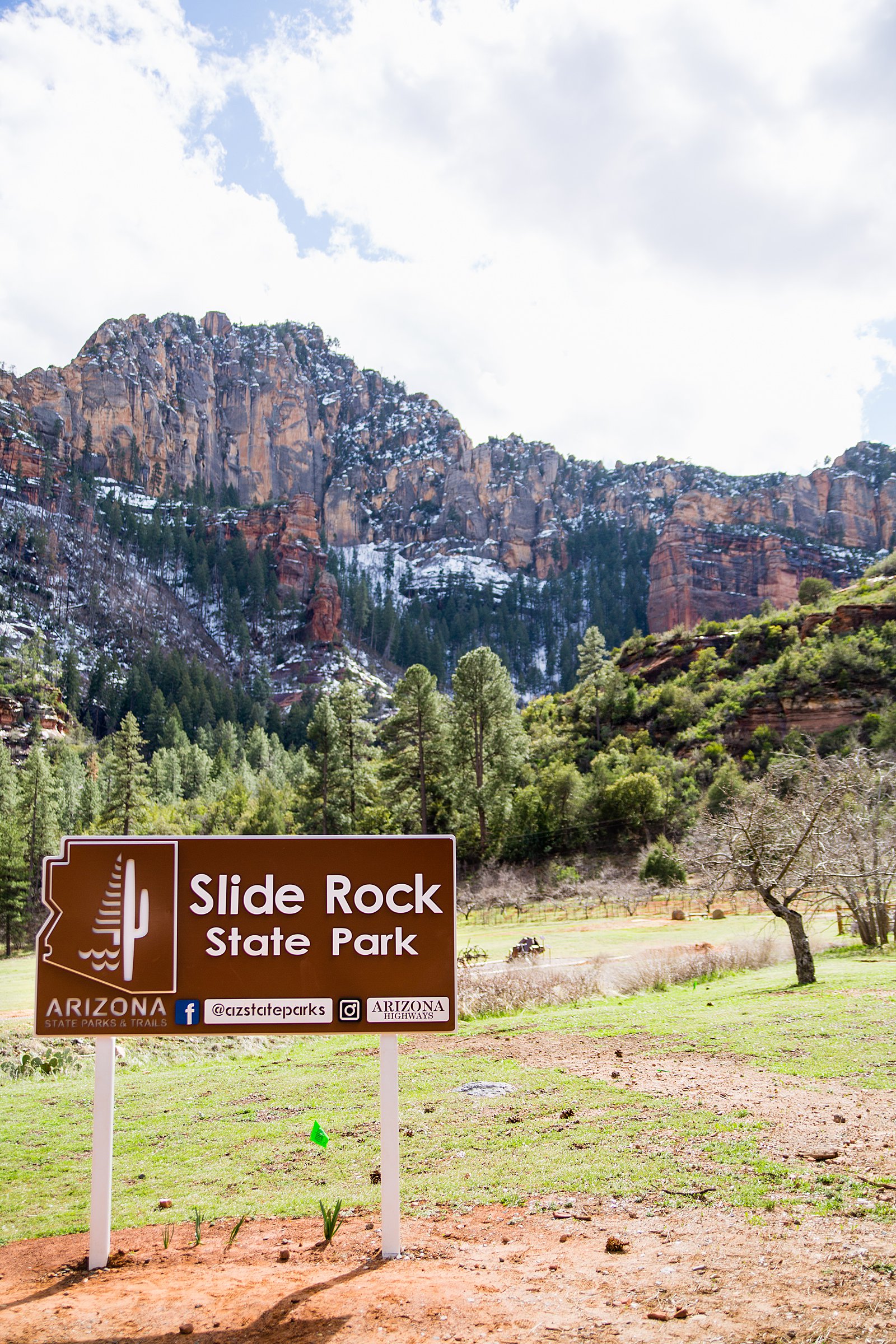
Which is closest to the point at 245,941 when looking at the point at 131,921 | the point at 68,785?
the point at 131,921

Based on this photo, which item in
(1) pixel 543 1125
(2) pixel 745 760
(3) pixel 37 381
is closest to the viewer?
(1) pixel 543 1125

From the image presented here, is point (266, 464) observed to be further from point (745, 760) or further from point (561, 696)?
point (745, 760)

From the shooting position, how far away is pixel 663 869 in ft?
123

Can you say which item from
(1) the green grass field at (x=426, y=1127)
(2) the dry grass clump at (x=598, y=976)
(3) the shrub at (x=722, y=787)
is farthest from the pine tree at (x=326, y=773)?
(1) the green grass field at (x=426, y=1127)

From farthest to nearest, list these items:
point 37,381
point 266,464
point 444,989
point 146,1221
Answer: point 266,464 → point 37,381 → point 146,1221 → point 444,989

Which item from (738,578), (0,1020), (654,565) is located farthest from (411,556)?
(0,1020)

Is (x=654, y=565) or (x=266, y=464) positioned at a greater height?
(x=266, y=464)

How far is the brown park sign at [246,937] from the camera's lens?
198 inches

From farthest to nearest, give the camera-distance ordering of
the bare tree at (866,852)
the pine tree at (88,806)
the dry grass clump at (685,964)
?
the pine tree at (88,806) < the bare tree at (866,852) < the dry grass clump at (685,964)

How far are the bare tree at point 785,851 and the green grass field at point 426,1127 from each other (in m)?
1.79

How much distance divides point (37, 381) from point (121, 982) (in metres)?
178

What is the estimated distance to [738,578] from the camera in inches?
6398

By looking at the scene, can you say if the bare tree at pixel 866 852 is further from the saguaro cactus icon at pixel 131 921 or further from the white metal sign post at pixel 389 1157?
the saguaro cactus icon at pixel 131 921

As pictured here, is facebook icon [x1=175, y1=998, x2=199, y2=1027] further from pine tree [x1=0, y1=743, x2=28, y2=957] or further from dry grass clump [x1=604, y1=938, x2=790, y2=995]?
pine tree [x1=0, y1=743, x2=28, y2=957]
